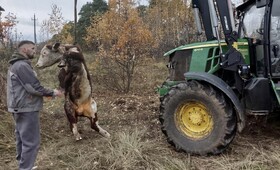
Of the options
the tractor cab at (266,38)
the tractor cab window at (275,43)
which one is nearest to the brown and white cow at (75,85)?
the tractor cab at (266,38)

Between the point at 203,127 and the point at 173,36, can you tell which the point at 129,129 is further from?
the point at 173,36

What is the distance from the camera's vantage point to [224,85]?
476cm

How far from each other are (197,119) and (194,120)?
0.15 feet

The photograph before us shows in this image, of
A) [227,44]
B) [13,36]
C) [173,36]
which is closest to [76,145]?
[227,44]

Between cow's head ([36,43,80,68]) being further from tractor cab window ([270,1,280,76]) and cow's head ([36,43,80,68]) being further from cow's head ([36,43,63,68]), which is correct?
tractor cab window ([270,1,280,76])

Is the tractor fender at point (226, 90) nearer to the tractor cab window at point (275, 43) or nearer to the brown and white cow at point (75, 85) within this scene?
the tractor cab window at point (275, 43)

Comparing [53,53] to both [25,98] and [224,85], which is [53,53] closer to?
[25,98]

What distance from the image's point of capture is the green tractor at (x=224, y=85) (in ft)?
15.3

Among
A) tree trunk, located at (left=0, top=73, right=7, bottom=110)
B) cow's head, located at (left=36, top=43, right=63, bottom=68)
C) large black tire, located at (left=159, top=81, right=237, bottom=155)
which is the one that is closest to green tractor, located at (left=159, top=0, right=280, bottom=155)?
large black tire, located at (left=159, top=81, right=237, bottom=155)

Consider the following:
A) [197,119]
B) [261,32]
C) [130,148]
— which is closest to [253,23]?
[261,32]

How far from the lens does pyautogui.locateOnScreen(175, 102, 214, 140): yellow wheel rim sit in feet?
15.8

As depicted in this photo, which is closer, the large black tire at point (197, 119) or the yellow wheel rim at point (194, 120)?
the large black tire at point (197, 119)

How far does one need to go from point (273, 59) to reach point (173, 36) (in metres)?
19.8

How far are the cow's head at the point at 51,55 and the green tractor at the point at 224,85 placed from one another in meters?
2.00
